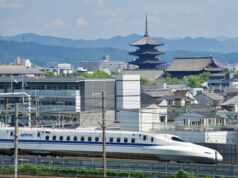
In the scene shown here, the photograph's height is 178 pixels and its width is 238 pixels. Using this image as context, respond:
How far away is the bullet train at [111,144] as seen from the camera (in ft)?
88.3

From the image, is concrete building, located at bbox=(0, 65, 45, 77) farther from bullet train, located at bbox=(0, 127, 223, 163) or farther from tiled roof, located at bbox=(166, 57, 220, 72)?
bullet train, located at bbox=(0, 127, 223, 163)

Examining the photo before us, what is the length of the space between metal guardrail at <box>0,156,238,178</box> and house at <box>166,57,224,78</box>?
253 feet

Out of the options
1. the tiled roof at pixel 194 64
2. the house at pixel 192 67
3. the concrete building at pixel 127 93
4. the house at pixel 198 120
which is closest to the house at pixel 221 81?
the house at pixel 192 67

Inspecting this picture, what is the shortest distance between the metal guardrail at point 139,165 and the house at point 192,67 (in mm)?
77045

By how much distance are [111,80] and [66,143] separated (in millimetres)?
23895

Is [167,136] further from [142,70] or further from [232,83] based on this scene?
[142,70]

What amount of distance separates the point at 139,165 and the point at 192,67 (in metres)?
79.9

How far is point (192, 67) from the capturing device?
10375 cm

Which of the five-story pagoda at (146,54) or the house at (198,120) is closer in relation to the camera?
the house at (198,120)

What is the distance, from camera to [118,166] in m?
25.1

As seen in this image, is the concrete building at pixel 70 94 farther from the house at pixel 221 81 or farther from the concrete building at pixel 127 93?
the house at pixel 221 81

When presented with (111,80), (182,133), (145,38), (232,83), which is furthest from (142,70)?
(182,133)

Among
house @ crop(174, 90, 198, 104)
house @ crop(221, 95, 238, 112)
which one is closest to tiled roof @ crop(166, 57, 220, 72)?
house @ crop(174, 90, 198, 104)

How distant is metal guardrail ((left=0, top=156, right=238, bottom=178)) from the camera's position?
76.5ft
